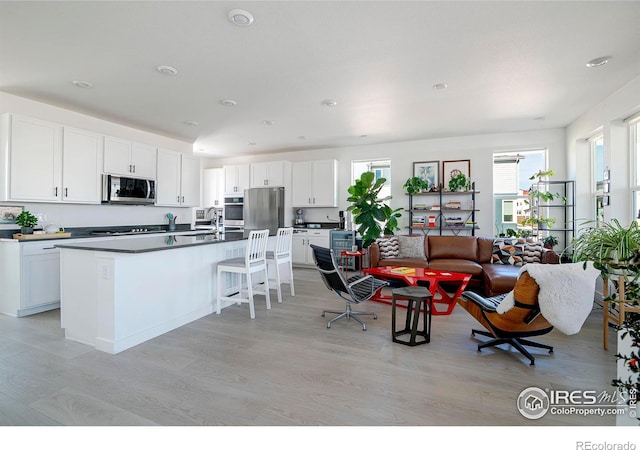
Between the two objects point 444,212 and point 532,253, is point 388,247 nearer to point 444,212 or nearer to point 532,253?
point 444,212

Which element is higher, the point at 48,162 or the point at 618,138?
the point at 618,138

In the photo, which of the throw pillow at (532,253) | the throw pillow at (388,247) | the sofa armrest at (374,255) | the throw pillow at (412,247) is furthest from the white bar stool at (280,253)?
the throw pillow at (532,253)

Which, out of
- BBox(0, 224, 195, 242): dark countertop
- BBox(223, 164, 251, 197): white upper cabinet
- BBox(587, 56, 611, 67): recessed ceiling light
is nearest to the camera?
BBox(587, 56, 611, 67): recessed ceiling light

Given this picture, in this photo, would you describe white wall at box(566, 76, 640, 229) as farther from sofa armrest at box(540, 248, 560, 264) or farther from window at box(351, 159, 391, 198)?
window at box(351, 159, 391, 198)

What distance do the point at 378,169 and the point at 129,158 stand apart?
15.8ft

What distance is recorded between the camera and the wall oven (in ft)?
24.7

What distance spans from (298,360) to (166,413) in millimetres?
999

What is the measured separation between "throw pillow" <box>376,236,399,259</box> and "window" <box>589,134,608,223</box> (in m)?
2.98

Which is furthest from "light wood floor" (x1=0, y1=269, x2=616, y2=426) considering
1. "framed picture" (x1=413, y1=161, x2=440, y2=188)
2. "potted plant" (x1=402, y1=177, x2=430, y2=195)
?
"framed picture" (x1=413, y1=161, x2=440, y2=188)

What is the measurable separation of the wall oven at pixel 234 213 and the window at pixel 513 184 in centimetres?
553

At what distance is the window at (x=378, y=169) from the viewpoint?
6.73m

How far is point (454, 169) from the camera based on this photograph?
6.09 metres

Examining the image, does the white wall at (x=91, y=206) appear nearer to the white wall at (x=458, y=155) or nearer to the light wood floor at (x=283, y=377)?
the light wood floor at (x=283, y=377)

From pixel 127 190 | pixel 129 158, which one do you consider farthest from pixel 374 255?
pixel 129 158
